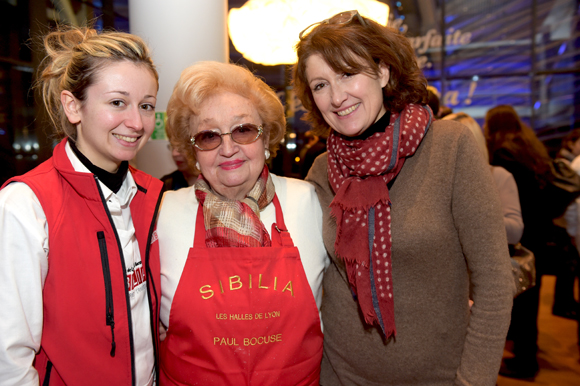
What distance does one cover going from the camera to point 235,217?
1.57m

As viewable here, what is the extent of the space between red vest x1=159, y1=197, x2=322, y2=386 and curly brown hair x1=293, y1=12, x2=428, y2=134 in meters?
0.74

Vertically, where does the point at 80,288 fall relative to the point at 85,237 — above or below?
below

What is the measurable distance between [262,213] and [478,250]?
0.84m

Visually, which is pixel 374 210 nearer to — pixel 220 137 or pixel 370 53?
pixel 370 53

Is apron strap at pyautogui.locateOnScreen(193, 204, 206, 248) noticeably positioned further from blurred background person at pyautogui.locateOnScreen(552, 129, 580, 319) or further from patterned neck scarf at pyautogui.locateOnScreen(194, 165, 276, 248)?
blurred background person at pyautogui.locateOnScreen(552, 129, 580, 319)

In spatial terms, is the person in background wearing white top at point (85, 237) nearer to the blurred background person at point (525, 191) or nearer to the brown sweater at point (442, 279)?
the brown sweater at point (442, 279)

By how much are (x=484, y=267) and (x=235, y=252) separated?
0.88 m

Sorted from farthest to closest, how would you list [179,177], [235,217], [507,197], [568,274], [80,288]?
1. [568,274]
2. [179,177]
3. [507,197]
4. [235,217]
5. [80,288]

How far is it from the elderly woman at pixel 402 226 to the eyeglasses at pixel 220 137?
0.31 meters

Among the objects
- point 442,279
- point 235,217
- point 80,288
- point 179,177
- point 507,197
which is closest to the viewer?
point 80,288

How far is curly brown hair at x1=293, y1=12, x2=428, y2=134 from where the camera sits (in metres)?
1.45

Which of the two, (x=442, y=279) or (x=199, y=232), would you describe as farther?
(x=199, y=232)

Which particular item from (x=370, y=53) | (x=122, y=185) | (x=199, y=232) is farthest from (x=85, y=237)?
(x=370, y=53)

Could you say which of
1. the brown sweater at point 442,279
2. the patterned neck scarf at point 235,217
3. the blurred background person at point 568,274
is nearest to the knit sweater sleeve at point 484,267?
the brown sweater at point 442,279
